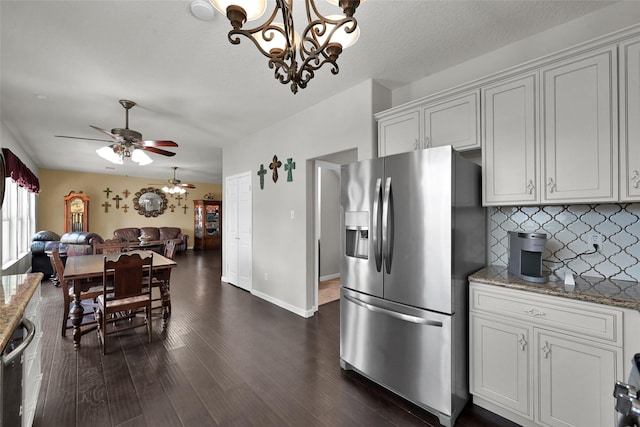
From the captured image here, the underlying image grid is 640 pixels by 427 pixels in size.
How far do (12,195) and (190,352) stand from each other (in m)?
5.15

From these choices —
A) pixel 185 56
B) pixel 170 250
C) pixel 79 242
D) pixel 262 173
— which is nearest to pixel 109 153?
pixel 170 250

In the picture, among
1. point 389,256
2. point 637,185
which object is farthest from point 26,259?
point 637,185

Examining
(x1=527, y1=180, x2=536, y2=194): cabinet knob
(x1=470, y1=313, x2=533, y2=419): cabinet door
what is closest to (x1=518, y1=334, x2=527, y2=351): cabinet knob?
(x1=470, y1=313, x2=533, y2=419): cabinet door

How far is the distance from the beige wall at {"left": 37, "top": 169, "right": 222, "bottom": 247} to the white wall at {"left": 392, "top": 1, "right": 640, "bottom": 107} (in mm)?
9937

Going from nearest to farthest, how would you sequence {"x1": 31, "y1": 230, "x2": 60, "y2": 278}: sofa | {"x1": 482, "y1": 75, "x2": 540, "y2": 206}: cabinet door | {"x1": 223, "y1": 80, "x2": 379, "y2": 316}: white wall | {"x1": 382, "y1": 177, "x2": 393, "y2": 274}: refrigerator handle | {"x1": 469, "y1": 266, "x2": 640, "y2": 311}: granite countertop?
1. {"x1": 469, "y1": 266, "x2": 640, "y2": 311}: granite countertop
2. {"x1": 482, "y1": 75, "x2": 540, "y2": 206}: cabinet door
3. {"x1": 382, "y1": 177, "x2": 393, "y2": 274}: refrigerator handle
4. {"x1": 223, "y1": 80, "x2": 379, "y2": 316}: white wall
5. {"x1": 31, "y1": 230, "x2": 60, "y2": 278}: sofa

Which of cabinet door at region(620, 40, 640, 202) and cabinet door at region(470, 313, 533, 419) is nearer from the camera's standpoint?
cabinet door at region(620, 40, 640, 202)

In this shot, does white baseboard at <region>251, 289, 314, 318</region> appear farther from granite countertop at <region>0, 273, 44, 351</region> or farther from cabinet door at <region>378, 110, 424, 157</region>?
granite countertop at <region>0, 273, 44, 351</region>

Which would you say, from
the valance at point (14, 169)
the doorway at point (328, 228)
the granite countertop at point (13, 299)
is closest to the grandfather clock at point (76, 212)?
the valance at point (14, 169)

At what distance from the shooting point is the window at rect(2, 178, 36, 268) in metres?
4.53

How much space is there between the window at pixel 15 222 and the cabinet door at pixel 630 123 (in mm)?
7109

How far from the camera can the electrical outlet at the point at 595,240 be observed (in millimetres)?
1843

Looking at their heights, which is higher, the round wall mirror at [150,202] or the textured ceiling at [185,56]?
the textured ceiling at [185,56]

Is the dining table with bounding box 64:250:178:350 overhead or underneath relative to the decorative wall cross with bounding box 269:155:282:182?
underneath

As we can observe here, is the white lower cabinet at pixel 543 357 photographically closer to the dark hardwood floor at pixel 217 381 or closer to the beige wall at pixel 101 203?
the dark hardwood floor at pixel 217 381
